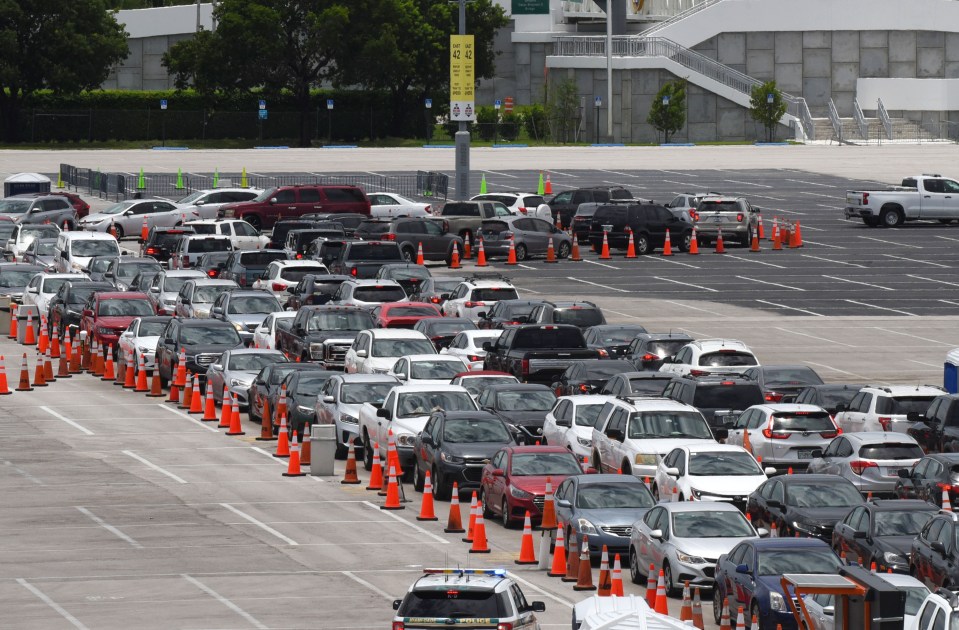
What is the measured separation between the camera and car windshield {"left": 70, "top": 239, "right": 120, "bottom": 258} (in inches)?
2008

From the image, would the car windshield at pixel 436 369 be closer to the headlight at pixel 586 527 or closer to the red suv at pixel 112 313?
the red suv at pixel 112 313

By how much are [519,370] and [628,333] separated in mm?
3653

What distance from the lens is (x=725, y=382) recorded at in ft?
99.5

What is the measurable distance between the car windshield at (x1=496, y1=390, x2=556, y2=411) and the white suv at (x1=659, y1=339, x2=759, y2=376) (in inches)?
144

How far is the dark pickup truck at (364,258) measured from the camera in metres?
47.5

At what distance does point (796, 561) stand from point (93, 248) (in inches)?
1377

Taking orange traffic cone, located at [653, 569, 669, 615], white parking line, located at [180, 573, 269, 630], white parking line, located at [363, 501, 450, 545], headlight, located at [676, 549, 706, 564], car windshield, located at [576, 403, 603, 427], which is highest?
car windshield, located at [576, 403, 603, 427]

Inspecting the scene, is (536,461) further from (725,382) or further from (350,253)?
(350,253)

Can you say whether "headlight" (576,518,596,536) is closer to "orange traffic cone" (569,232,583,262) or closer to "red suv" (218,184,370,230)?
"orange traffic cone" (569,232,583,262)

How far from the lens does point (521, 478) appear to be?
24.8 meters

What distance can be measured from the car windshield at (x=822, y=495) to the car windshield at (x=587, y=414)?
583 centimetres

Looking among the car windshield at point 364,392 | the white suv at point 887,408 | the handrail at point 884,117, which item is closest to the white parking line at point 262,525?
the car windshield at point 364,392

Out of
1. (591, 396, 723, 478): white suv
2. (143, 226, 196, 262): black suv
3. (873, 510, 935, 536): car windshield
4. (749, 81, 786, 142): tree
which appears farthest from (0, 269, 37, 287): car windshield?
(749, 81, 786, 142): tree

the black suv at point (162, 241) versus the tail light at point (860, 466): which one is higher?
the black suv at point (162, 241)
